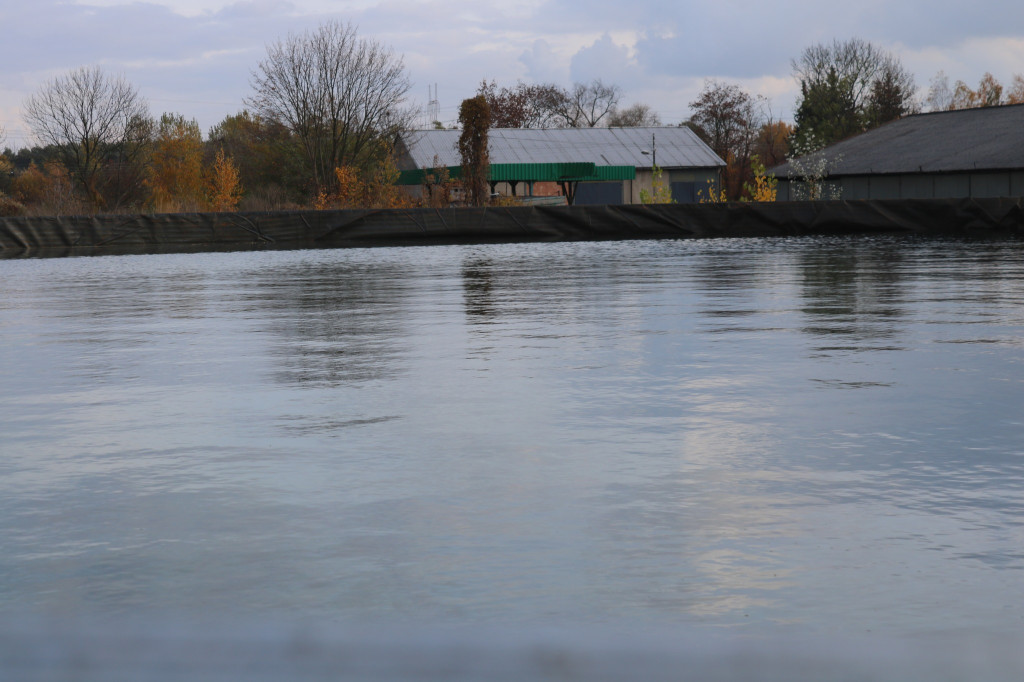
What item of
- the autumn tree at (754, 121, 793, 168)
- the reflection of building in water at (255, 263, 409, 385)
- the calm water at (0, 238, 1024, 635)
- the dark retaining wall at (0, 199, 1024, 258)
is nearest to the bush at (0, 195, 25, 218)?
the dark retaining wall at (0, 199, 1024, 258)

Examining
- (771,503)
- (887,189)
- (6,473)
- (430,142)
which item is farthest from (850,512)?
(430,142)

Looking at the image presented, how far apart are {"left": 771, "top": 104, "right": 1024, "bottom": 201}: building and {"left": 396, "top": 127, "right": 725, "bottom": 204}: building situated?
1140 centimetres

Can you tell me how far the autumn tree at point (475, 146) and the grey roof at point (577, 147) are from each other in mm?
28183

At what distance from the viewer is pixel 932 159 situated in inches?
2399

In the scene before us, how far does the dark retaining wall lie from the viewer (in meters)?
32.0

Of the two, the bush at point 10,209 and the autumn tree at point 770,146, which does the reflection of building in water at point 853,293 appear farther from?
the autumn tree at point 770,146

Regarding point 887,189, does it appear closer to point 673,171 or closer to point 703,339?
point 673,171

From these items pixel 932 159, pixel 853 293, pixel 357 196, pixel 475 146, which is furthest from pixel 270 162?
pixel 853 293

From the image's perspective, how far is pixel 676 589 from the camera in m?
3.58

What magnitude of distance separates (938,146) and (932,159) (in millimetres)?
2275

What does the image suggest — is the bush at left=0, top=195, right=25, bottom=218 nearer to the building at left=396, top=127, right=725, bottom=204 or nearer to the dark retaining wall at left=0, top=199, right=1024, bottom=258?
the dark retaining wall at left=0, top=199, right=1024, bottom=258

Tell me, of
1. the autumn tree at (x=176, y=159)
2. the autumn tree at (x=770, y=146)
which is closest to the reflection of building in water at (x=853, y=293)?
the autumn tree at (x=176, y=159)

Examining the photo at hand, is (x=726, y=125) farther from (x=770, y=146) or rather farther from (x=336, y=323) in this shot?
(x=336, y=323)

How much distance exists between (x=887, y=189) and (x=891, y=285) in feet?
163
